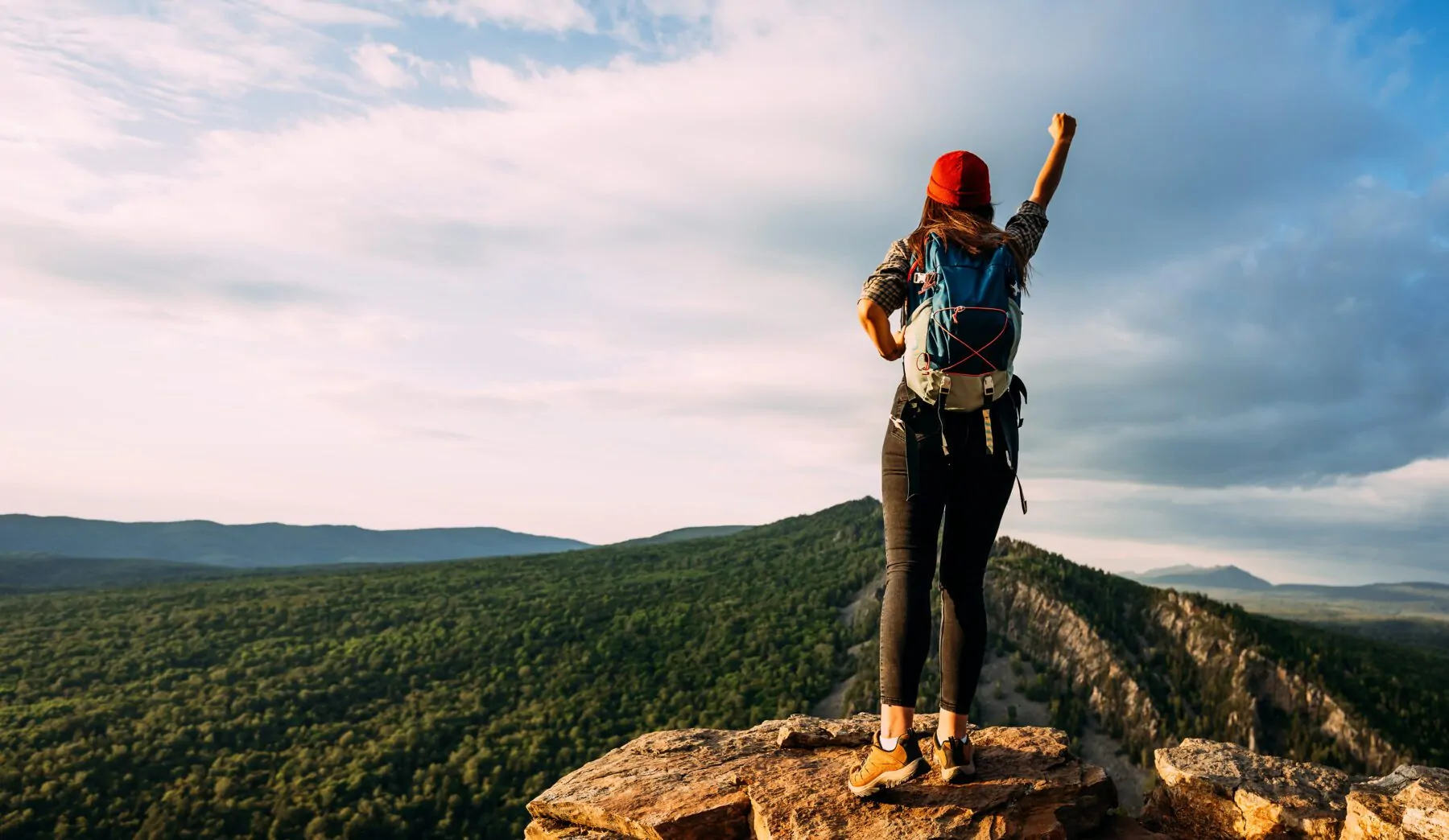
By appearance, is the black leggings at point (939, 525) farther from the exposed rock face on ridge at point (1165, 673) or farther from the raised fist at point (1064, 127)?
the exposed rock face on ridge at point (1165, 673)

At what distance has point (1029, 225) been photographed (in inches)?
214

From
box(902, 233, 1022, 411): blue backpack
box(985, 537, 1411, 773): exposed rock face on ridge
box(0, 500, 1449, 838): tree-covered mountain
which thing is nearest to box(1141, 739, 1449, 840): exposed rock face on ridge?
box(902, 233, 1022, 411): blue backpack

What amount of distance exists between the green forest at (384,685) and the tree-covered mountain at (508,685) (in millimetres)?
178

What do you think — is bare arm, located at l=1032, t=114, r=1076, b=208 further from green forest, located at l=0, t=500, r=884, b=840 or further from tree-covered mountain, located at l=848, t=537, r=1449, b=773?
green forest, located at l=0, t=500, r=884, b=840

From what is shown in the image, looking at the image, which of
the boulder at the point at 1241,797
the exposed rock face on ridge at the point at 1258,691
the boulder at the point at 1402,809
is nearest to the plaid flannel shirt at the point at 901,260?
the boulder at the point at 1402,809

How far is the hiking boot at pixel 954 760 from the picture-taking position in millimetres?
5488

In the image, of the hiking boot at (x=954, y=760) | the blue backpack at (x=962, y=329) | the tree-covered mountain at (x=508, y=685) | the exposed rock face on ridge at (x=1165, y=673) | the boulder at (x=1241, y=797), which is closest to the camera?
the blue backpack at (x=962, y=329)

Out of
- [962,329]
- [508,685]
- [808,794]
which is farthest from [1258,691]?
[508,685]

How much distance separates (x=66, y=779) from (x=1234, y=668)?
168 feet

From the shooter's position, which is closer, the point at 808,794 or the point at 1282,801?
the point at 808,794

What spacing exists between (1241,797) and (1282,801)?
0.91ft

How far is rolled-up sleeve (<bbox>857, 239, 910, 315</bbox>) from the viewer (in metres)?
5.05

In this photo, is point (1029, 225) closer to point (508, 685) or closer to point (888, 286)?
point (888, 286)

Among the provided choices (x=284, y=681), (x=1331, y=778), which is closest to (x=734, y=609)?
(x=284, y=681)
